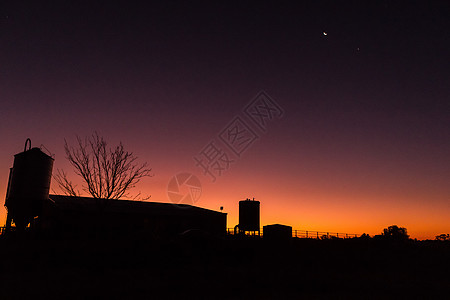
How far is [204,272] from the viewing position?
1652 cm

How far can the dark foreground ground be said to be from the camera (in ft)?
41.7

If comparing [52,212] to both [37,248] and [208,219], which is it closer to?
[37,248]

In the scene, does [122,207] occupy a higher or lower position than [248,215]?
lower

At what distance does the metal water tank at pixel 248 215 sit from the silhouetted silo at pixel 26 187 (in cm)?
2475

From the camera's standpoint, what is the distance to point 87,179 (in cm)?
2508

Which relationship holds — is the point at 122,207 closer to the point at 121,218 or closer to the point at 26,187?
the point at 121,218

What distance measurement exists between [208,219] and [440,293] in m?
28.7

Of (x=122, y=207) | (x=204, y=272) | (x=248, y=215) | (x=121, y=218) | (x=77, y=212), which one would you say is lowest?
(x=204, y=272)

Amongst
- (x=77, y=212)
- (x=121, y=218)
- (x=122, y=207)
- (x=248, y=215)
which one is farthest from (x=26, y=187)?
(x=248, y=215)

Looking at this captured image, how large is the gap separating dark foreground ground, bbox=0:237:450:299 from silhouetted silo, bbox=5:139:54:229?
1.94 metres

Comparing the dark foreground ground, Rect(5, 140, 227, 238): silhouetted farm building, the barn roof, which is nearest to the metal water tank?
Rect(5, 140, 227, 238): silhouetted farm building

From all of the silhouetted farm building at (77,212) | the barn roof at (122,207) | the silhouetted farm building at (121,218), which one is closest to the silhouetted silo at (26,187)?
the silhouetted farm building at (77,212)

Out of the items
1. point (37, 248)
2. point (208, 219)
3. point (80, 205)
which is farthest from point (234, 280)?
point (208, 219)

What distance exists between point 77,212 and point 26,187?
32.5ft
